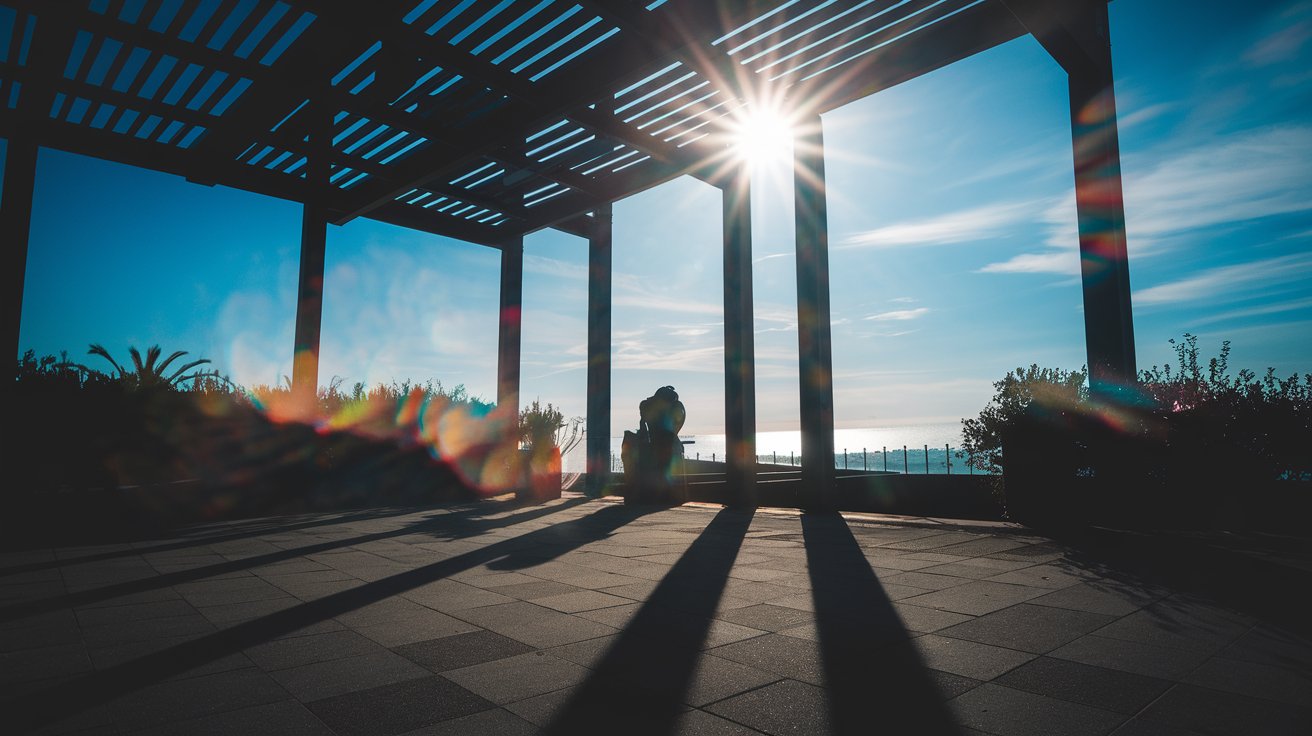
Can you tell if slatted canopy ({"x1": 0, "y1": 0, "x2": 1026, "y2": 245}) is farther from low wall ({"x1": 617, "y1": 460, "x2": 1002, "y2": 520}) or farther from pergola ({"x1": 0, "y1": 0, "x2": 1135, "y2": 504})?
low wall ({"x1": 617, "y1": 460, "x2": 1002, "y2": 520})

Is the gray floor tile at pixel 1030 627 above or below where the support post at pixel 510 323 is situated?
below

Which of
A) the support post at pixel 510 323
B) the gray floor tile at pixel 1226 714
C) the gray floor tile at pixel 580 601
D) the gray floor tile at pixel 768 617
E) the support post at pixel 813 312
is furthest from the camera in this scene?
the support post at pixel 510 323

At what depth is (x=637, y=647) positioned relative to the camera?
10.1 ft

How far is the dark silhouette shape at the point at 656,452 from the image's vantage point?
11430mm

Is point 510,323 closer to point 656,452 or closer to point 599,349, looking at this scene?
point 599,349

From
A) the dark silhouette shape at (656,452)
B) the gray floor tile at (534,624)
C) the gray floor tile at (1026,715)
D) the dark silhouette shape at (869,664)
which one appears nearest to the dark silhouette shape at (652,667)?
the gray floor tile at (534,624)

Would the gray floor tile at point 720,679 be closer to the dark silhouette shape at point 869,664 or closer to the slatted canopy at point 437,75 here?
the dark silhouette shape at point 869,664

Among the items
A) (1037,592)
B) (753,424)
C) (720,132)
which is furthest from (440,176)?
(1037,592)

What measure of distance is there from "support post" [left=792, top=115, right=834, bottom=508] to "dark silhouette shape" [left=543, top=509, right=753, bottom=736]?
5.00 m

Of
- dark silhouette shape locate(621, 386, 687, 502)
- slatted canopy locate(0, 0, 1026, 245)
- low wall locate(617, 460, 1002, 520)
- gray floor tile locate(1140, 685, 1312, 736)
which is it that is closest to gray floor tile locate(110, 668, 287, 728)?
gray floor tile locate(1140, 685, 1312, 736)

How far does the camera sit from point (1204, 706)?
2268 millimetres

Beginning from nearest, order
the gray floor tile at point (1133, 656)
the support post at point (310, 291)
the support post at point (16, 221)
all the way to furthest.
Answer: the gray floor tile at point (1133, 656) → the support post at point (16, 221) → the support post at point (310, 291)

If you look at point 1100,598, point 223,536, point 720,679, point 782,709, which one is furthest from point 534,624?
point 223,536

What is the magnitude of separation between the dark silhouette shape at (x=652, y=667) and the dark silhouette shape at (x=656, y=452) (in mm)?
6510
